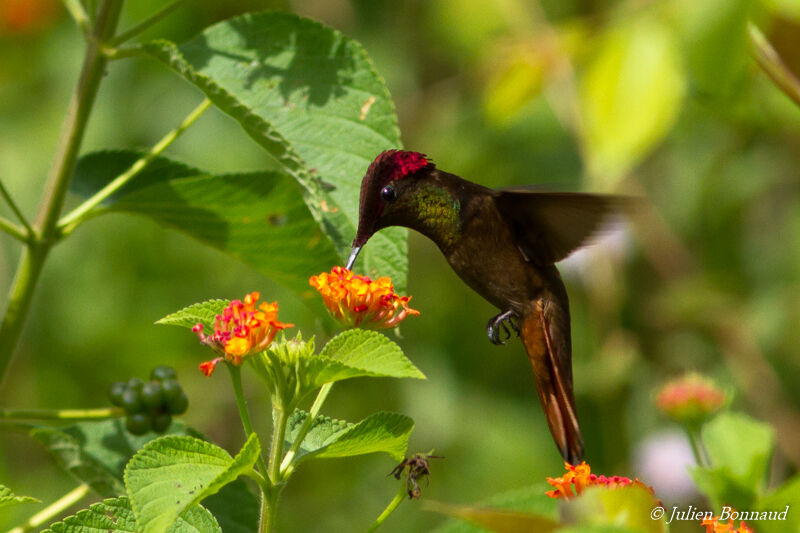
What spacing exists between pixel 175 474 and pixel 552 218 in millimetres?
689

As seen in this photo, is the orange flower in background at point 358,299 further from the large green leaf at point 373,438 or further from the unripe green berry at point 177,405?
the unripe green berry at point 177,405

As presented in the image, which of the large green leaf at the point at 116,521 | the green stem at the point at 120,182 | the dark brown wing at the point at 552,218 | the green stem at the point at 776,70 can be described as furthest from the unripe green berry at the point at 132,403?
the green stem at the point at 776,70

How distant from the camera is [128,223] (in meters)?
3.56

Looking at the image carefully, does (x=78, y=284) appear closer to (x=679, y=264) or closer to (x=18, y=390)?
(x=18, y=390)

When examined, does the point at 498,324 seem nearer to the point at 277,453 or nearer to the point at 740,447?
the point at 740,447

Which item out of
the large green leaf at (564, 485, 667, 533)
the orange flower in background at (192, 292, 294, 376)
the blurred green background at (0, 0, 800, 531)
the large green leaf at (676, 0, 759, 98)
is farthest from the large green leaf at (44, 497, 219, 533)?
the blurred green background at (0, 0, 800, 531)

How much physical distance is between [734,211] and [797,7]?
1.95m

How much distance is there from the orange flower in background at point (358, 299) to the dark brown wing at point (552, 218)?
341mm

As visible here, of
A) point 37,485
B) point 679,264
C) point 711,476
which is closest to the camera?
point 711,476

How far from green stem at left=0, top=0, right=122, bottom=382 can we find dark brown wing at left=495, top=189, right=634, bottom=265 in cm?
57

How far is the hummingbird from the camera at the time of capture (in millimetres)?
1248

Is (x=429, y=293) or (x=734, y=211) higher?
(x=734, y=211)

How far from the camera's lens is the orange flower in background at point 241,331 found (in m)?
0.94

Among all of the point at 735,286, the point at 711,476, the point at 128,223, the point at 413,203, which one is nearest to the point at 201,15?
the point at 128,223
